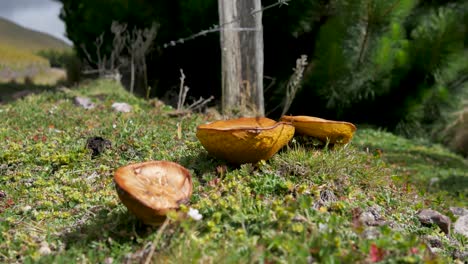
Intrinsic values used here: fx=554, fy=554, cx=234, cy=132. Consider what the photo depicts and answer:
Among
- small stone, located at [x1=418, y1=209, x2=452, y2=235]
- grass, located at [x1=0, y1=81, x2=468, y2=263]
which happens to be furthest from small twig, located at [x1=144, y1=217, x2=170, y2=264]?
small stone, located at [x1=418, y1=209, x2=452, y2=235]

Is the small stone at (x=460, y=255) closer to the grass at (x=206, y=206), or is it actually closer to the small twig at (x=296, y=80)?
the grass at (x=206, y=206)

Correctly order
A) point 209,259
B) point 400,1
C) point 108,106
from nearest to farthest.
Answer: point 209,259 < point 108,106 < point 400,1

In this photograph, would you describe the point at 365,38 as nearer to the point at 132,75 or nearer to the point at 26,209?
the point at 132,75

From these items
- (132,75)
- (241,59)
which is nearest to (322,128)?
(241,59)

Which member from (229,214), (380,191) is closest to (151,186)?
(229,214)

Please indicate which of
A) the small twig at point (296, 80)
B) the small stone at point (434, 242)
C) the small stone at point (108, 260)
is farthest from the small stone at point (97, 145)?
the small twig at point (296, 80)

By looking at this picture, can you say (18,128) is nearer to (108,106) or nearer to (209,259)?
(108,106)

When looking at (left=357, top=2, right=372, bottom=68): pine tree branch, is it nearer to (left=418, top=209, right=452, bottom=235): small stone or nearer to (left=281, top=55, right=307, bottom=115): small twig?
(left=281, top=55, right=307, bottom=115): small twig

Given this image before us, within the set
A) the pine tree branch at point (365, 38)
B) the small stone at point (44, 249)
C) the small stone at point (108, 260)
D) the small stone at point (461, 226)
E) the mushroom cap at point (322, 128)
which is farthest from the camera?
the pine tree branch at point (365, 38)
